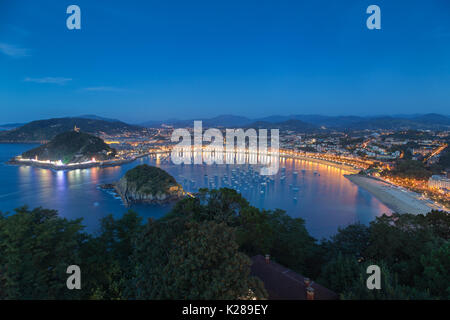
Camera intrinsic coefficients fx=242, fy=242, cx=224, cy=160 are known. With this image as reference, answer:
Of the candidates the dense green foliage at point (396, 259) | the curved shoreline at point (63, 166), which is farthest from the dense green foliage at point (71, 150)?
the dense green foliage at point (396, 259)


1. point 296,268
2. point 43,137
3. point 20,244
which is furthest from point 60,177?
point 43,137

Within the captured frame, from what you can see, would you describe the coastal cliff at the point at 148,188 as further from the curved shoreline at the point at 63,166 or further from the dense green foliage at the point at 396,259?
the curved shoreline at the point at 63,166

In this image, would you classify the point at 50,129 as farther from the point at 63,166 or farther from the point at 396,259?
the point at 396,259

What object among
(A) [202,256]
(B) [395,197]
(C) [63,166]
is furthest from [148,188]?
(C) [63,166]

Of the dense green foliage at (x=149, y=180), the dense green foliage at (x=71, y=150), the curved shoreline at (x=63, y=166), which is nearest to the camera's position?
the dense green foliage at (x=149, y=180)

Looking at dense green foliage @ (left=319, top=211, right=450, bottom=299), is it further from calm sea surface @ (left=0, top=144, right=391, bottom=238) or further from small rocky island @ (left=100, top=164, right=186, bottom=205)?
small rocky island @ (left=100, top=164, right=186, bottom=205)

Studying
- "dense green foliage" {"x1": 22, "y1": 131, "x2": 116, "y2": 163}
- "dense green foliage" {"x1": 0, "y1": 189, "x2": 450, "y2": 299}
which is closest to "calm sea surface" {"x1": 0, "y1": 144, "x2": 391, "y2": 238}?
"dense green foliage" {"x1": 22, "y1": 131, "x2": 116, "y2": 163}
